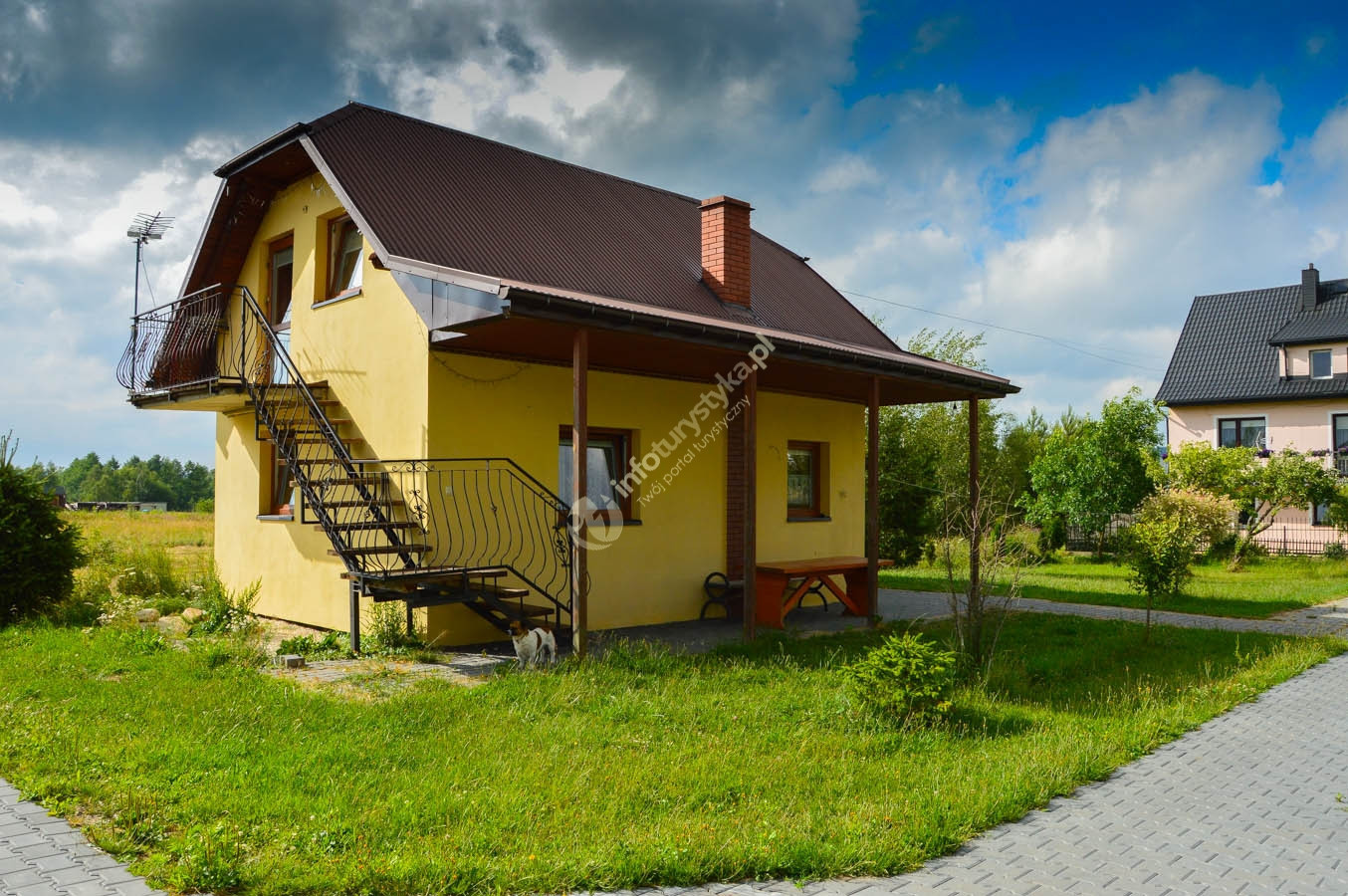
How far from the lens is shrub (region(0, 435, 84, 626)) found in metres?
9.97

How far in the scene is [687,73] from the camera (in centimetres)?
1115

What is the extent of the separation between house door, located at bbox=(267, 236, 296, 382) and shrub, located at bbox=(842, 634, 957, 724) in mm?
8609

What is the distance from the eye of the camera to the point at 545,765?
5.02 m

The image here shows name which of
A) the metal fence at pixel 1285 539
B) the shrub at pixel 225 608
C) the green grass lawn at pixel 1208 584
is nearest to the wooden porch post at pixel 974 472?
the green grass lawn at pixel 1208 584

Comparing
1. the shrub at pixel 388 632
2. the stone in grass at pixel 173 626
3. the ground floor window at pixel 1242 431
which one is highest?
the ground floor window at pixel 1242 431

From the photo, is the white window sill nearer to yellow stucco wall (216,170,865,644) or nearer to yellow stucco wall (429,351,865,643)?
yellow stucco wall (216,170,865,644)

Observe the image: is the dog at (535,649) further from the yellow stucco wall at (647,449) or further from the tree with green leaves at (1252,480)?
the tree with green leaves at (1252,480)

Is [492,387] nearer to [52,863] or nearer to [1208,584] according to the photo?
[52,863]

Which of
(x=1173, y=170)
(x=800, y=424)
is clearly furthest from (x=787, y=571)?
(x=1173, y=170)

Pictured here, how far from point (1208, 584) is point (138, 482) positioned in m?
90.1

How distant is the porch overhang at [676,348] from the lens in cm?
727

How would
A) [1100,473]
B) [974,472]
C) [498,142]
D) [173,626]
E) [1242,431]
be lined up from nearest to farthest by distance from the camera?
[173,626] < [974,472] < [498,142] < [1100,473] < [1242,431]

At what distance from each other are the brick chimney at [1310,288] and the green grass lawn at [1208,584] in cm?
1027

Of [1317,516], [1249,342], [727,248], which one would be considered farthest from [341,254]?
[1249,342]
